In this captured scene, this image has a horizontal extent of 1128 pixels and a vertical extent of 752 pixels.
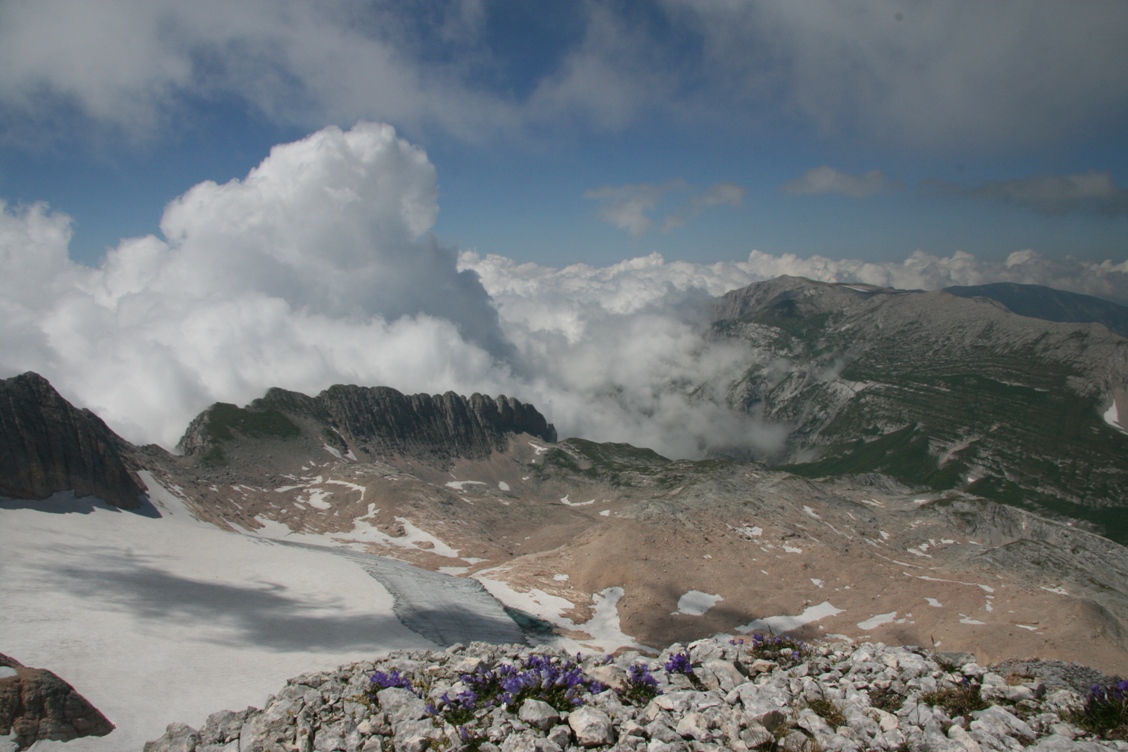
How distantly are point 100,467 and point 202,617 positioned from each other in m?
63.1

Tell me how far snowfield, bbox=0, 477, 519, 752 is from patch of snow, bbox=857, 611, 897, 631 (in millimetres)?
45250

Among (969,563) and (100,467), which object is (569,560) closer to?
(100,467)

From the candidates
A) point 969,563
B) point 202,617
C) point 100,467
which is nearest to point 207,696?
point 202,617

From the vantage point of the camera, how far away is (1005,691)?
56.2 feet

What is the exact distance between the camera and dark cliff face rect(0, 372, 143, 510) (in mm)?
80062

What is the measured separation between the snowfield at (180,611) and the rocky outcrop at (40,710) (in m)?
0.65

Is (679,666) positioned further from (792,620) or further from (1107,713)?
(792,620)

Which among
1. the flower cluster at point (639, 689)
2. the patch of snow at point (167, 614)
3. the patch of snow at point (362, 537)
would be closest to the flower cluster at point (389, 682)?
the flower cluster at point (639, 689)

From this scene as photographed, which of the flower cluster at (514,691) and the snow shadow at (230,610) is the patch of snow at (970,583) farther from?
the flower cluster at (514,691)

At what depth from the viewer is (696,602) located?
262 ft

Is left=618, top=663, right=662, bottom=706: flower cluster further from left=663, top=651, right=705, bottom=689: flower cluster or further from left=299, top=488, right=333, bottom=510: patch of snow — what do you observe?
left=299, top=488, right=333, bottom=510: patch of snow

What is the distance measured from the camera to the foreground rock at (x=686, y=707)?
52.0 feet

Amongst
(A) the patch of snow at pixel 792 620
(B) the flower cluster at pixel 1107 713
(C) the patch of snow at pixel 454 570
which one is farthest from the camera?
(C) the patch of snow at pixel 454 570

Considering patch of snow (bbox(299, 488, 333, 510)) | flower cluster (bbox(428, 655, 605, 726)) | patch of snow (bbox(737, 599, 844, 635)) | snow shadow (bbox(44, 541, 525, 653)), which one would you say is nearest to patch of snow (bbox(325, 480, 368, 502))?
patch of snow (bbox(299, 488, 333, 510))
